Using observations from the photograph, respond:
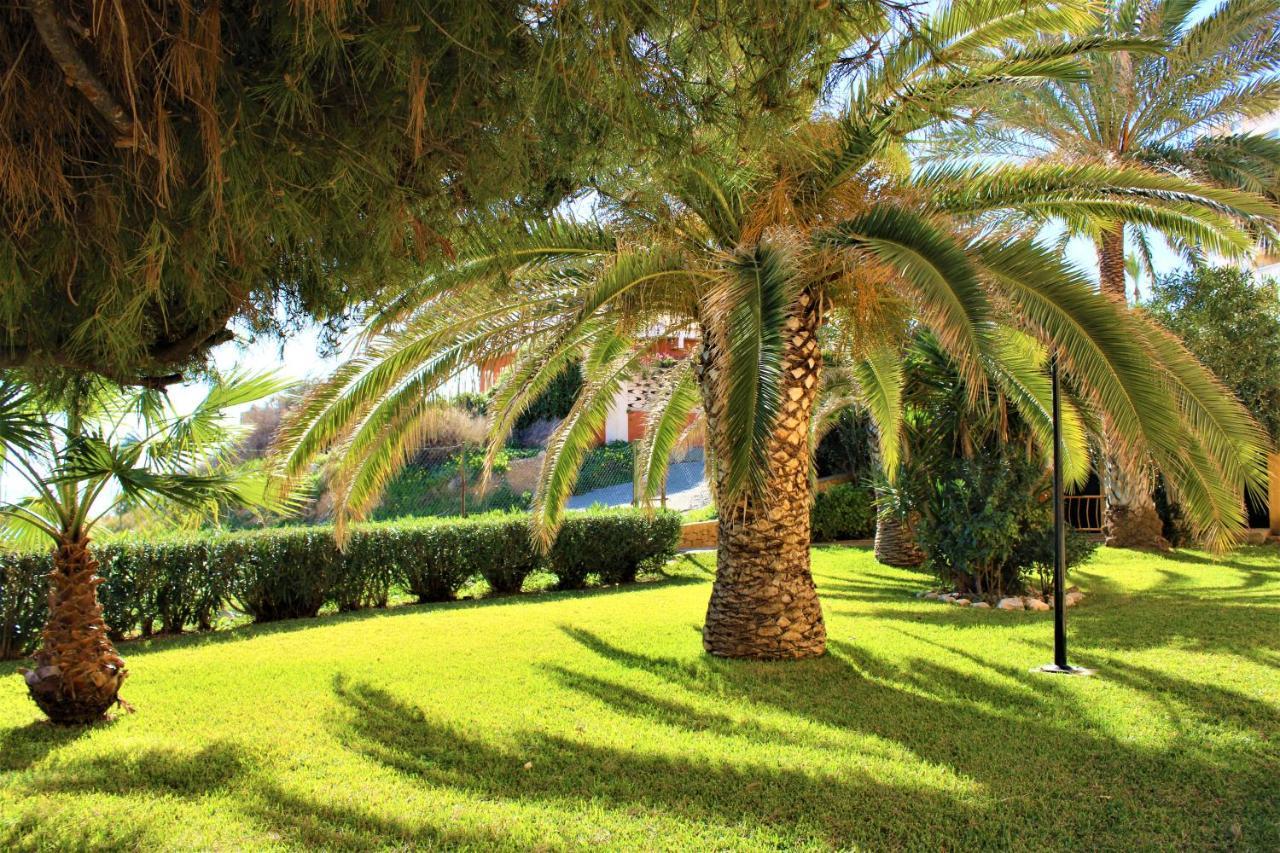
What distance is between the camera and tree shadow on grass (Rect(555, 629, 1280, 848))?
13.7ft

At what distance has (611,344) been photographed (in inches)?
378

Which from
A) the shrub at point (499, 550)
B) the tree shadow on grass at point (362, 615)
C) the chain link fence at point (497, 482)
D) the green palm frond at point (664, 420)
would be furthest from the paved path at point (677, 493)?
the green palm frond at point (664, 420)

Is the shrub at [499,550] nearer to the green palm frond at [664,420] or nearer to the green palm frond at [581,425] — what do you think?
the green palm frond at [664,420]

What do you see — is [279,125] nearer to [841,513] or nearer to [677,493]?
[841,513]

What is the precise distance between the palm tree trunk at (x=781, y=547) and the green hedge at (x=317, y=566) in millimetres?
3791

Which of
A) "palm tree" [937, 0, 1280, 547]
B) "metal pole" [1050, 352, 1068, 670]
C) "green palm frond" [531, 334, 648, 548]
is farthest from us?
"palm tree" [937, 0, 1280, 547]

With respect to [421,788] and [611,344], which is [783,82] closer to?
[421,788]

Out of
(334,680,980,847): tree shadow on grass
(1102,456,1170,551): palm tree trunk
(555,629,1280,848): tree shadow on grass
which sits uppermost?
(1102,456,1170,551): palm tree trunk

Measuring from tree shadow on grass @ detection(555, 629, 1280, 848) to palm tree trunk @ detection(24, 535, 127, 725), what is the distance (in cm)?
343

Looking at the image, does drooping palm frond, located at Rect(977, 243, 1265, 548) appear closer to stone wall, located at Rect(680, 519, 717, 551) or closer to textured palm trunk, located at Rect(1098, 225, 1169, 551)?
textured palm trunk, located at Rect(1098, 225, 1169, 551)

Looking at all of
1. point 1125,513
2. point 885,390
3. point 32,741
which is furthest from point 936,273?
point 1125,513

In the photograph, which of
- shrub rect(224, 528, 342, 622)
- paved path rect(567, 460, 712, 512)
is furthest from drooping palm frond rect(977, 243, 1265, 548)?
paved path rect(567, 460, 712, 512)

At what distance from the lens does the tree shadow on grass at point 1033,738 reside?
13.7ft

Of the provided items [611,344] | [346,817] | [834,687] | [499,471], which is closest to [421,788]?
[346,817]
